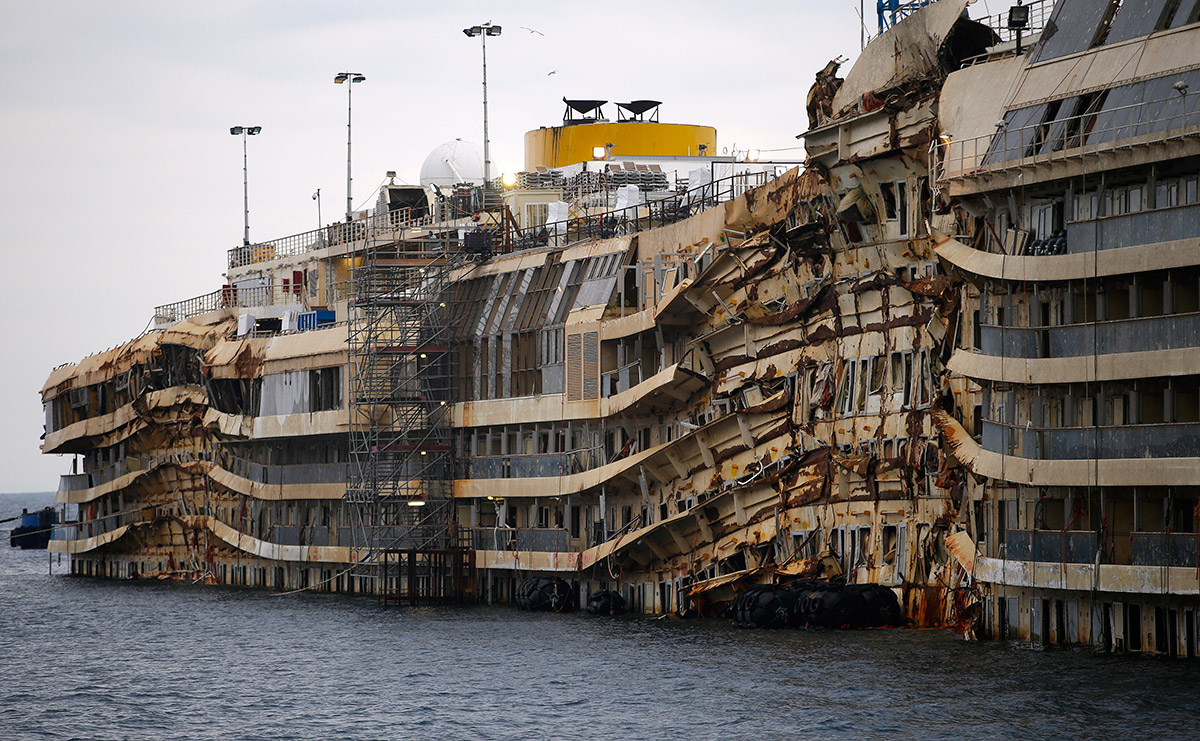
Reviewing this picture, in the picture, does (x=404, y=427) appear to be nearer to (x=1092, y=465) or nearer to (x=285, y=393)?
(x=285, y=393)

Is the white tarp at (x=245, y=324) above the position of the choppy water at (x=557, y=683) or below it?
above

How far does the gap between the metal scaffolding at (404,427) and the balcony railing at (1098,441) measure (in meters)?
35.4

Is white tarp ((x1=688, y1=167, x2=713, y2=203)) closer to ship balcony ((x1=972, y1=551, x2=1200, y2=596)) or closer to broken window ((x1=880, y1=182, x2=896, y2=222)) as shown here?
broken window ((x1=880, y1=182, x2=896, y2=222))

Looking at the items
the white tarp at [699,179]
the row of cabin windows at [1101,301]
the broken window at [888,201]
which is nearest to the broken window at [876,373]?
the broken window at [888,201]

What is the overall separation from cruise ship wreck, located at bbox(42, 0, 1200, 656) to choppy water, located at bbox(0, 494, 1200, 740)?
3.53 meters

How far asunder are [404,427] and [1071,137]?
136 ft

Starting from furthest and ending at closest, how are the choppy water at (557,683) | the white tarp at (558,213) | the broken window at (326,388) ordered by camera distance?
the white tarp at (558,213) → the broken window at (326,388) → the choppy water at (557,683)

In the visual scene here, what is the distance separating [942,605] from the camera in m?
58.8

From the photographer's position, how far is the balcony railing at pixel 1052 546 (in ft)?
160

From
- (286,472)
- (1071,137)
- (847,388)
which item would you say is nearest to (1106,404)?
(1071,137)

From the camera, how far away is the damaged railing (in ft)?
157

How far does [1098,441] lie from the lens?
48781 millimetres

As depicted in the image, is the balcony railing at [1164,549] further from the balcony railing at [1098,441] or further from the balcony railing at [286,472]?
the balcony railing at [286,472]

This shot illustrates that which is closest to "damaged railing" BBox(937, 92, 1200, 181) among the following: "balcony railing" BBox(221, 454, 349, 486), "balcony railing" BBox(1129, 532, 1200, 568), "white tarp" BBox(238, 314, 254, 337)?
"balcony railing" BBox(1129, 532, 1200, 568)
